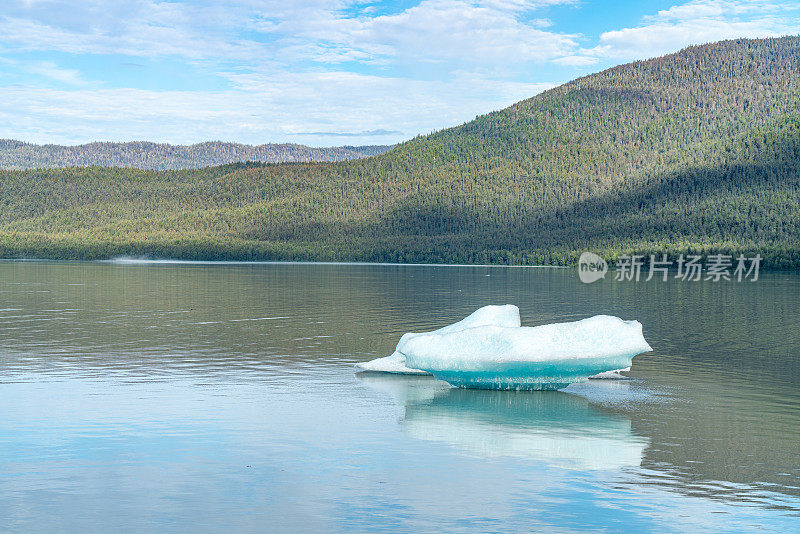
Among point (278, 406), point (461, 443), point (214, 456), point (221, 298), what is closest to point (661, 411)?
point (461, 443)

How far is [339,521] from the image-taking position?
63.4ft

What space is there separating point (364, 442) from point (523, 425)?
545 cm

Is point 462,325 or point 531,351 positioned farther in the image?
point 462,325

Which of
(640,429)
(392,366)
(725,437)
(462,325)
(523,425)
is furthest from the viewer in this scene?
(392,366)

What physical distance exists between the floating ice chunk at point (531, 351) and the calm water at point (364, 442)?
1091mm

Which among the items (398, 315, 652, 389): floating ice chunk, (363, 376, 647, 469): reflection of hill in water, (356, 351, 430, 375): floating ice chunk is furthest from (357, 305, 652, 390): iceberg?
(356, 351, 430, 375): floating ice chunk

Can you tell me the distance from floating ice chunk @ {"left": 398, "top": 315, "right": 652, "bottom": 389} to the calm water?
3.58 feet

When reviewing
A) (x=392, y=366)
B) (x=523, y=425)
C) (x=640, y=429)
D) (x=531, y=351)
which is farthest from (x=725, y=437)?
(x=392, y=366)

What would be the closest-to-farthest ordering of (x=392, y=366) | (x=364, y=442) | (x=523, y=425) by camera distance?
(x=364, y=442), (x=523, y=425), (x=392, y=366)

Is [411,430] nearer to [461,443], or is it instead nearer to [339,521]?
[461,443]

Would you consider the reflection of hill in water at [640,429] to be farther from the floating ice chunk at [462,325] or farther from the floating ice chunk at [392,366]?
the floating ice chunk at [462,325]

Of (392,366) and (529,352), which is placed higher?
(529,352)

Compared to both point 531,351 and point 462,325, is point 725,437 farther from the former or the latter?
point 462,325

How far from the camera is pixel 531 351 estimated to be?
31969 millimetres
